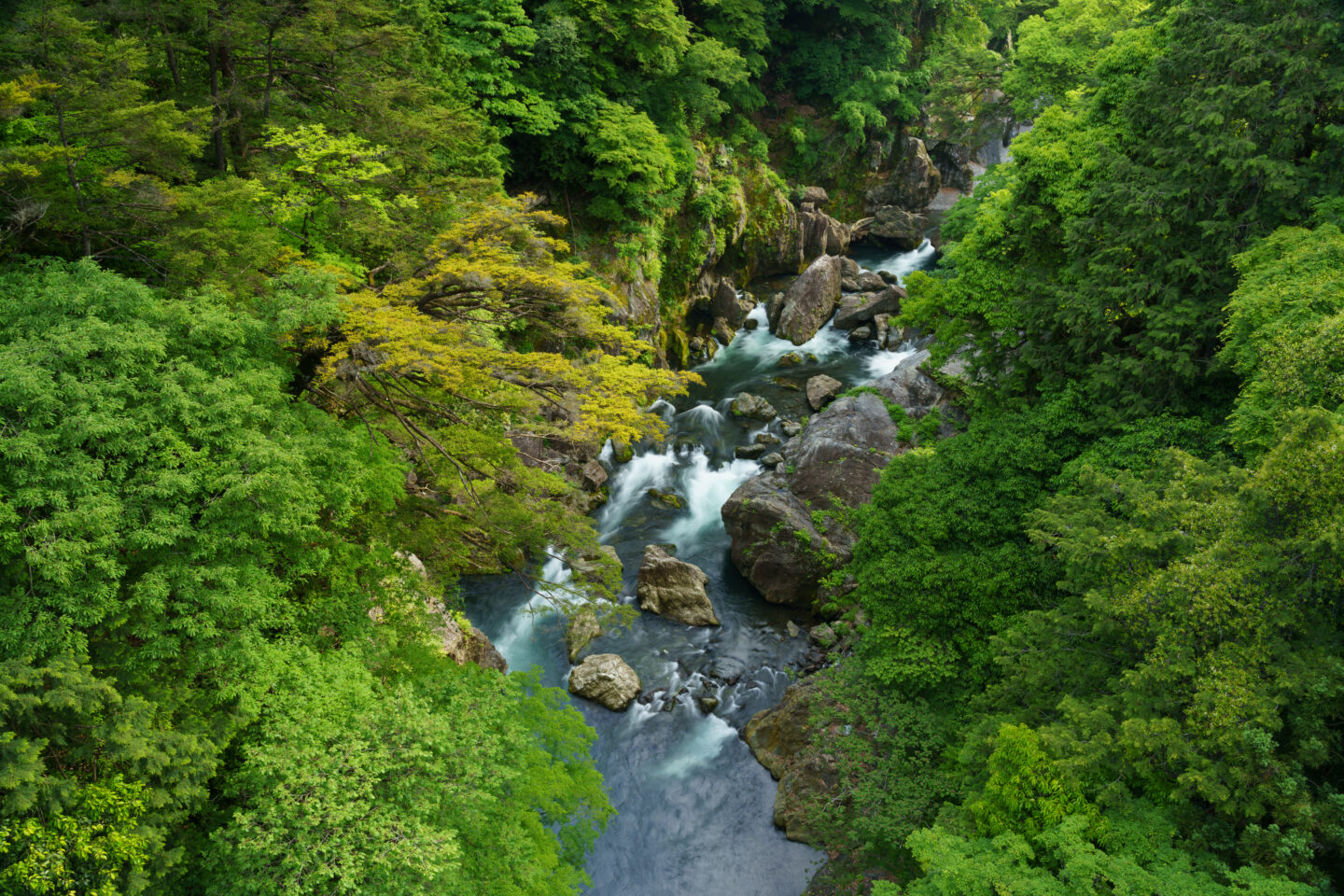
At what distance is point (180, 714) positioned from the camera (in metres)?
7.66

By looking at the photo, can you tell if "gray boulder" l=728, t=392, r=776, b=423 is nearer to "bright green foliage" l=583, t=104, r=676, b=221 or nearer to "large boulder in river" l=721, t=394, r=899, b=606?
"large boulder in river" l=721, t=394, r=899, b=606

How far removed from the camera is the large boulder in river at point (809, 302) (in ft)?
101

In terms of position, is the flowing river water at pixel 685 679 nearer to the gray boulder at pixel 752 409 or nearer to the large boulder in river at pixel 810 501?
the gray boulder at pixel 752 409

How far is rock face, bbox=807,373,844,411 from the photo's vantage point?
2619 cm

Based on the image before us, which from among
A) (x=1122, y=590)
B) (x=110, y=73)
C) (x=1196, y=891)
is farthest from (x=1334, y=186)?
(x=110, y=73)

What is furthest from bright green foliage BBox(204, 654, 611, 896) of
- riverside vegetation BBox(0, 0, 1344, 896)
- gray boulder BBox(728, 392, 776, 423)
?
gray boulder BBox(728, 392, 776, 423)

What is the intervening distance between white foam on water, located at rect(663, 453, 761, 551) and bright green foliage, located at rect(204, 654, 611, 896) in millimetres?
11648

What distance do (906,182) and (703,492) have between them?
29192mm

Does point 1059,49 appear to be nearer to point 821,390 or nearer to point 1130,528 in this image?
point 821,390

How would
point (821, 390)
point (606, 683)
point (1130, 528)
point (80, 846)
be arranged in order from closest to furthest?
point (80, 846)
point (1130, 528)
point (606, 683)
point (821, 390)

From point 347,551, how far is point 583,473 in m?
11.9

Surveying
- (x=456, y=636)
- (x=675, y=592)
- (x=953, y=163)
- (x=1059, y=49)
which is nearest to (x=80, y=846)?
(x=456, y=636)

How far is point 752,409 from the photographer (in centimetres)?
2580

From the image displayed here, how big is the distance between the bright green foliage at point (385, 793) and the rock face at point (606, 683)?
5.86 m
